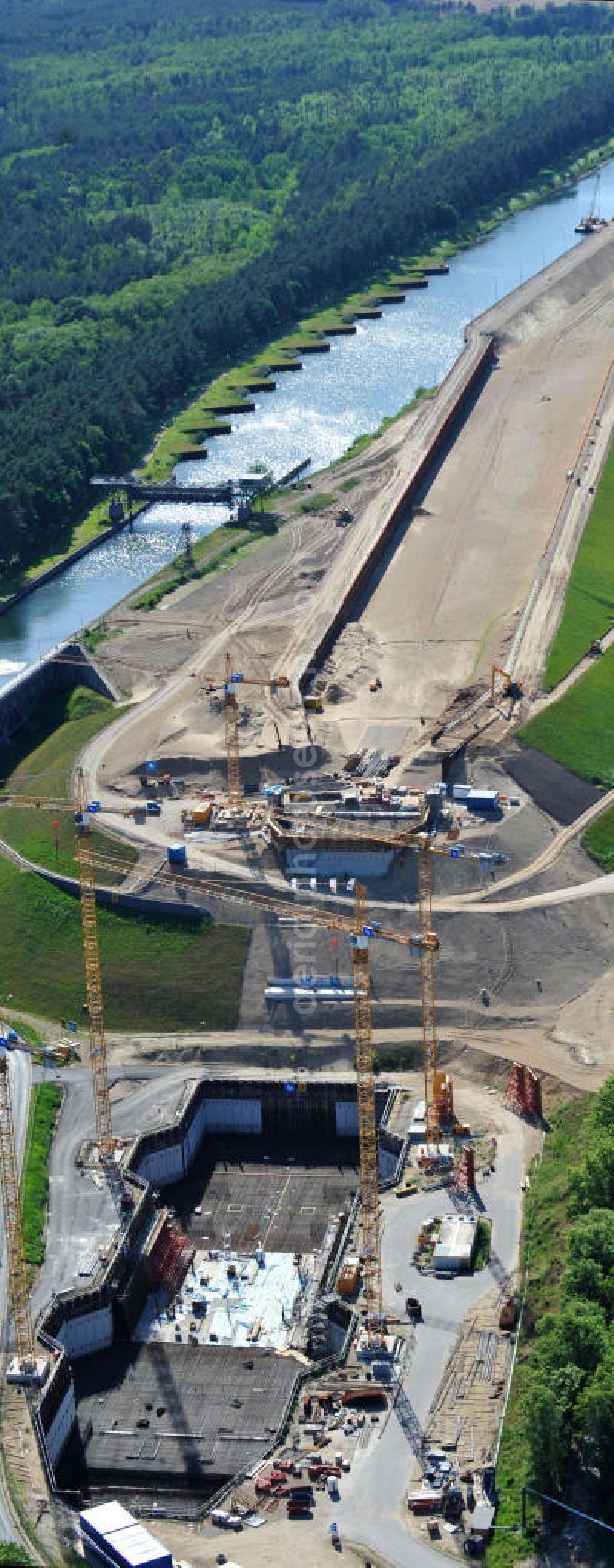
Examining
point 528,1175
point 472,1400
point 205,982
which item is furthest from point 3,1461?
point 205,982

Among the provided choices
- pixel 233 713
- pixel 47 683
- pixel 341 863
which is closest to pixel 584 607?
pixel 233 713

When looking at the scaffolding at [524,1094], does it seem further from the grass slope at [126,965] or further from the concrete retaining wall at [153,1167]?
the grass slope at [126,965]

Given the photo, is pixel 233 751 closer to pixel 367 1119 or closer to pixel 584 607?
pixel 584 607

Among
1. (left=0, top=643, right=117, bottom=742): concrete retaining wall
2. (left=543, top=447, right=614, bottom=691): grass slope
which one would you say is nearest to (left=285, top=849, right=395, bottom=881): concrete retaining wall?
(left=543, top=447, right=614, bottom=691): grass slope

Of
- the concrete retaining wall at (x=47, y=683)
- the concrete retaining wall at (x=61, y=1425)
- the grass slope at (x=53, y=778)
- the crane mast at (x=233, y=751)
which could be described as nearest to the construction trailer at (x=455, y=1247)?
the concrete retaining wall at (x=61, y=1425)

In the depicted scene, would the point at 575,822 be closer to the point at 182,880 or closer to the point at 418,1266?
the point at 182,880

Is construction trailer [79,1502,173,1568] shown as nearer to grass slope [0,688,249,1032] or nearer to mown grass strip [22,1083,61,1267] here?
mown grass strip [22,1083,61,1267]
